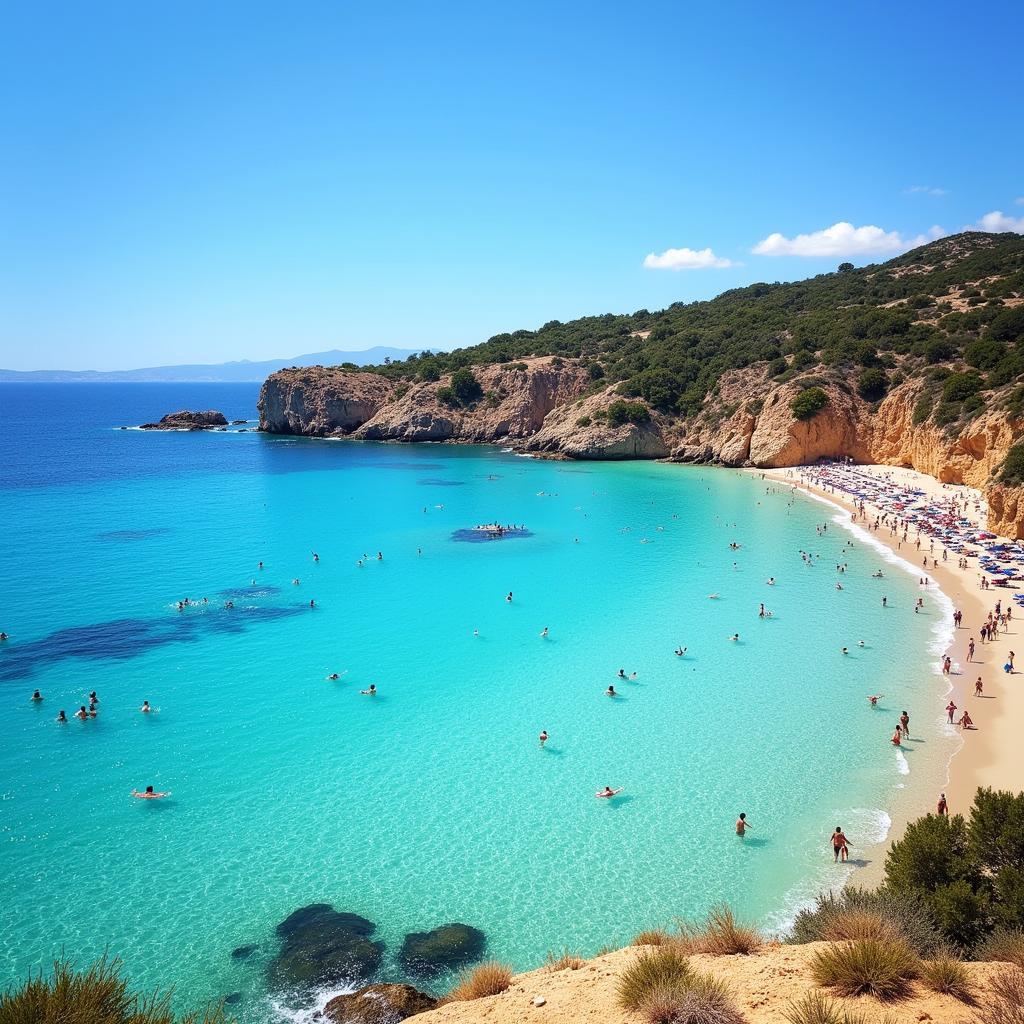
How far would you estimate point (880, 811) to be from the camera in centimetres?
1664

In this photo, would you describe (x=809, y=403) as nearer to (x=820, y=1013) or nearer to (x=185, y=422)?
(x=820, y=1013)

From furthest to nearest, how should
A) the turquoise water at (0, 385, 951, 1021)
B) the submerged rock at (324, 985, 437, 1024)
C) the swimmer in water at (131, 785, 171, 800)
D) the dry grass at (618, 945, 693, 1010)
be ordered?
1. the swimmer in water at (131, 785, 171, 800)
2. the turquoise water at (0, 385, 951, 1021)
3. the submerged rock at (324, 985, 437, 1024)
4. the dry grass at (618, 945, 693, 1010)

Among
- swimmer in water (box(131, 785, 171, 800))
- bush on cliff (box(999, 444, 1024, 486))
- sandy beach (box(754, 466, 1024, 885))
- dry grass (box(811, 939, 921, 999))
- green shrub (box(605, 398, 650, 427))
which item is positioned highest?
green shrub (box(605, 398, 650, 427))

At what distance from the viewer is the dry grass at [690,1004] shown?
277 inches

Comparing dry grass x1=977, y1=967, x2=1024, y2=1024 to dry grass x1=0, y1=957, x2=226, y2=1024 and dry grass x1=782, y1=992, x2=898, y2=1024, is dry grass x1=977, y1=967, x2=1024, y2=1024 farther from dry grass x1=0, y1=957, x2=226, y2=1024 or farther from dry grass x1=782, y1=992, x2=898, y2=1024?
dry grass x1=0, y1=957, x2=226, y2=1024

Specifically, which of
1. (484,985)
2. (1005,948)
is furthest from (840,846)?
(484,985)

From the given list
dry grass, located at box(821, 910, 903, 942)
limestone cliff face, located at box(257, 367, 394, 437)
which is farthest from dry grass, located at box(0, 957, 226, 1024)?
limestone cliff face, located at box(257, 367, 394, 437)

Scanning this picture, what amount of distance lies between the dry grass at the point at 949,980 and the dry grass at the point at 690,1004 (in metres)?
2.05

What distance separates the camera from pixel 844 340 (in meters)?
70.7

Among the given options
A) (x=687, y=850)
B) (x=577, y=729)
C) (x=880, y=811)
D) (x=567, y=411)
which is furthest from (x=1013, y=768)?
(x=567, y=411)

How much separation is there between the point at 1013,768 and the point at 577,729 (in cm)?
1136

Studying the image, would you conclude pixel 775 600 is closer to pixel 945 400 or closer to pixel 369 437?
pixel 945 400

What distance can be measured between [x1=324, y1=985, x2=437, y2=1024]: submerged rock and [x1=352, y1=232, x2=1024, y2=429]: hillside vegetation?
47581mm

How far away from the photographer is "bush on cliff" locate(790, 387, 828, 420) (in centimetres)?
6475
